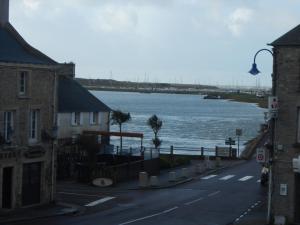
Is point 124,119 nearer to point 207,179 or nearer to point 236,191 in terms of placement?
point 207,179

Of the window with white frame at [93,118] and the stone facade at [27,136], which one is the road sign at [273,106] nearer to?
the stone facade at [27,136]

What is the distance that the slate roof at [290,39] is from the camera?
31094 mm

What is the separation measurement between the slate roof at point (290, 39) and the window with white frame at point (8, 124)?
43.5 ft

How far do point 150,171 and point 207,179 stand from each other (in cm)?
437

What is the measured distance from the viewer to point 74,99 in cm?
6391

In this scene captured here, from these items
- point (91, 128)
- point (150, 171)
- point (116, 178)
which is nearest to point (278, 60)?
point (116, 178)

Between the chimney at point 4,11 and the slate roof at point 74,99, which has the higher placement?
the chimney at point 4,11

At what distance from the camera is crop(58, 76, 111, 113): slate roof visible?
61.6 m

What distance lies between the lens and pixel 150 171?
171 ft

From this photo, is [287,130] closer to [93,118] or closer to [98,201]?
[98,201]

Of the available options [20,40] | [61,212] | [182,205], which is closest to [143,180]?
[182,205]

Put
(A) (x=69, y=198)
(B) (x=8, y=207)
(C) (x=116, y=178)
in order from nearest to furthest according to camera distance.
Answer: (B) (x=8, y=207), (A) (x=69, y=198), (C) (x=116, y=178)

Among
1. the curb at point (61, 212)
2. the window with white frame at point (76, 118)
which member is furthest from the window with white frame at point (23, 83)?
the window with white frame at point (76, 118)

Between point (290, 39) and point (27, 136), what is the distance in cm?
1413
